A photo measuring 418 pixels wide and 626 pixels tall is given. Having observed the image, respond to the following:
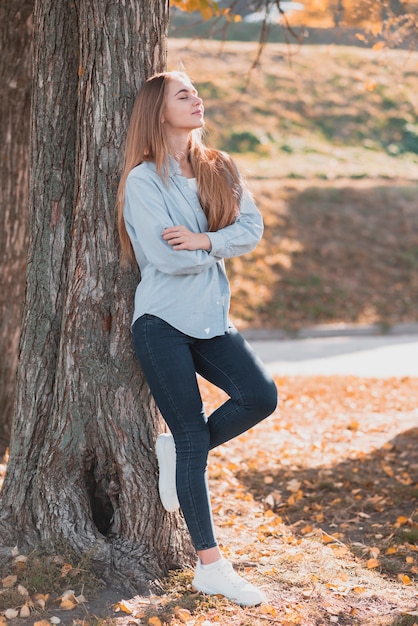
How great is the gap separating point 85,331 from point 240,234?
2.70 ft

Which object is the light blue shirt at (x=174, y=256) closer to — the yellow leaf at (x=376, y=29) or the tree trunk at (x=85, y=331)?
the tree trunk at (x=85, y=331)

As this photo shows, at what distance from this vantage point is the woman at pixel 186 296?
11.0ft

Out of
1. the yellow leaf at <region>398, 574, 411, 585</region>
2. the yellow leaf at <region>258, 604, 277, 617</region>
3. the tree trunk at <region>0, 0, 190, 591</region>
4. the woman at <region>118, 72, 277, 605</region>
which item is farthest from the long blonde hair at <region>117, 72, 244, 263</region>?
the yellow leaf at <region>398, 574, 411, 585</region>

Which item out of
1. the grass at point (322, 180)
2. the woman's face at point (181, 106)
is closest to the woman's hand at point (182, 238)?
the woman's face at point (181, 106)

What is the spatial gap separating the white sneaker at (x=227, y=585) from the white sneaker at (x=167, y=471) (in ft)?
1.01

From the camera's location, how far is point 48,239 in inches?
150

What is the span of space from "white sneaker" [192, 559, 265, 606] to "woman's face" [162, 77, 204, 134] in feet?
6.20

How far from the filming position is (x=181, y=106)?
3.48 m

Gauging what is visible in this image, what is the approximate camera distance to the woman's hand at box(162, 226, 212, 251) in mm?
3312

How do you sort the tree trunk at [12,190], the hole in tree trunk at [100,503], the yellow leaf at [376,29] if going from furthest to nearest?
the yellow leaf at [376,29], the tree trunk at [12,190], the hole in tree trunk at [100,503]

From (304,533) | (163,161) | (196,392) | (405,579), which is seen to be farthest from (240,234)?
(304,533)

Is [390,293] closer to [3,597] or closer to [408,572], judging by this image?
[408,572]

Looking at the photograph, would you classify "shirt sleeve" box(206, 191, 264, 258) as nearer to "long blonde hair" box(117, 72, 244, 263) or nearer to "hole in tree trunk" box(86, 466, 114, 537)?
Answer: "long blonde hair" box(117, 72, 244, 263)

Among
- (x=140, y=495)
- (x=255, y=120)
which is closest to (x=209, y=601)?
(x=140, y=495)
